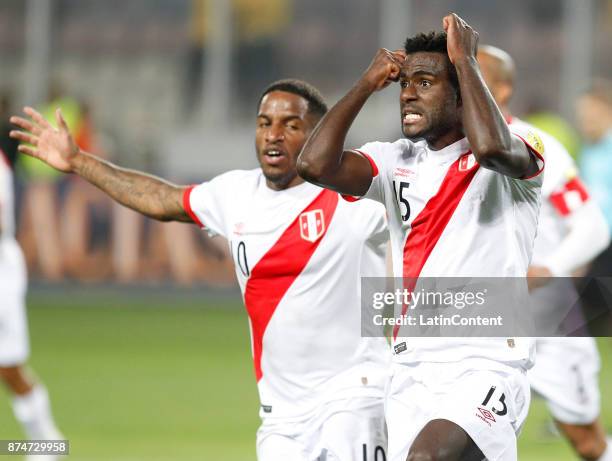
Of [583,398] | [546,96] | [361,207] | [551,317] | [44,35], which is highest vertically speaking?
[44,35]

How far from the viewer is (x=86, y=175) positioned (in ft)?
19.9

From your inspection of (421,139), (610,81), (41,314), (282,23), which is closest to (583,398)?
(421,139)

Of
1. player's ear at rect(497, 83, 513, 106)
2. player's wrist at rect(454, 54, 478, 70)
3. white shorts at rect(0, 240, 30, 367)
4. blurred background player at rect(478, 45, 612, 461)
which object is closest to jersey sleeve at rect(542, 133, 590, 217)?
blurred background player at rect(478, 45, 612, 461)

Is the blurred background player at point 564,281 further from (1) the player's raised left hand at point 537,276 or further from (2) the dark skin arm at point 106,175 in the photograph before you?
(2) the dark skin arm at point 106,175

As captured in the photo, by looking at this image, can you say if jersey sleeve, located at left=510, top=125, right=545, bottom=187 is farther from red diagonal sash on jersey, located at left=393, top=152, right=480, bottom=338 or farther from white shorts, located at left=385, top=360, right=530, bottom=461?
white shorts, located at left=385, top=360, right=530, bottom=461

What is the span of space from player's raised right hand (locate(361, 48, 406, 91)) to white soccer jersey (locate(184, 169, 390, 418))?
1.00 metres

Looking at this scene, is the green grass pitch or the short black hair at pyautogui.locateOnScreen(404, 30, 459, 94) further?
the green grass pitch

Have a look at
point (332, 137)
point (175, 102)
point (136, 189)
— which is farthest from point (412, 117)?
point (175, 102)

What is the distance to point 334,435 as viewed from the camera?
5.39 metres

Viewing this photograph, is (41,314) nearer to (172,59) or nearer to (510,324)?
(172,59)

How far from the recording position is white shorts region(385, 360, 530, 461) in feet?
15.2

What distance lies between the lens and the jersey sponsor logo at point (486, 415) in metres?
4.62

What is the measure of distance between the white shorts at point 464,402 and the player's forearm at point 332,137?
0.83 m

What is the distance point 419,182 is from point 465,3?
624 inches
